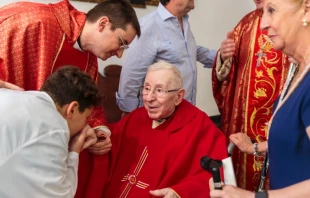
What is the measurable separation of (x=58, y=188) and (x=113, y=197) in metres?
0.63

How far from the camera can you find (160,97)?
80.9 inches

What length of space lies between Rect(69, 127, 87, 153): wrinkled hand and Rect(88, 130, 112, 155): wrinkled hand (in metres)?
0.21

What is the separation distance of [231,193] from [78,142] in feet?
2.11

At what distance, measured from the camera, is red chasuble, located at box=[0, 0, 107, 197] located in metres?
1.73

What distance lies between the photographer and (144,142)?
205 centimetres

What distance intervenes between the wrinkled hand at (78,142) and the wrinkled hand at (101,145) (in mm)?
211

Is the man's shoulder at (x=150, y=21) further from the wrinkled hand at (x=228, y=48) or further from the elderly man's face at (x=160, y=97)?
the elderly man's face at (x=160, y=97)

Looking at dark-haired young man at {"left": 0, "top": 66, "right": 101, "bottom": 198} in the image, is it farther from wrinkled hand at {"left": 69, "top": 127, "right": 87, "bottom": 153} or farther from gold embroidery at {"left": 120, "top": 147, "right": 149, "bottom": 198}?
gold embroidery at {"left": 120, "top": 147, "right": 149, "bottom": 198}

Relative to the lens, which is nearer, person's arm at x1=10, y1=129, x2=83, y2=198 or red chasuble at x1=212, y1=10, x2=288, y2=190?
person's arm at x1=10, y1=129, x2=83, y2=198

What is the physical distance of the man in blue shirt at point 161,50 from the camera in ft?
→ 8.46

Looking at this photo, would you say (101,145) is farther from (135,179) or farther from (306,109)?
(306,109)

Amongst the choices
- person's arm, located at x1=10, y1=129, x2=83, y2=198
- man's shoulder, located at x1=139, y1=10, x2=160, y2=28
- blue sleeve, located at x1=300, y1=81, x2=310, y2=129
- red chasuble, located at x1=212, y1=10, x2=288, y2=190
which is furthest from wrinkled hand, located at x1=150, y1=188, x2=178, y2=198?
man's shoulder, located at x1=139, y1=10, x2=160, y2=28

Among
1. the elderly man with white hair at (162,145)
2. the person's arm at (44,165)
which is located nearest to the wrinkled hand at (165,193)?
the elderly man with white hair at (162,145)

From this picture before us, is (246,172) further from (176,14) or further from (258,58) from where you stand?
(176,14)
